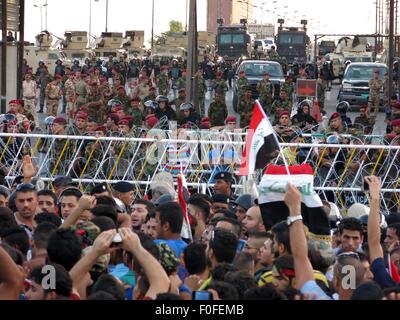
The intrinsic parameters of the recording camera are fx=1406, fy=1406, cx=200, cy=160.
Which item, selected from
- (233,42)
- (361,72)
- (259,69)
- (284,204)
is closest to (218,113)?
(259,69)

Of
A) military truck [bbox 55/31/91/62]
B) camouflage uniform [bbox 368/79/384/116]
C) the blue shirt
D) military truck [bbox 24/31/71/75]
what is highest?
military truck [bbox 55/31/91/62]

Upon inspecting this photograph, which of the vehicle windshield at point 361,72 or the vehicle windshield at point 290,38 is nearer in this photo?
the vehicle windshield at point 361,72

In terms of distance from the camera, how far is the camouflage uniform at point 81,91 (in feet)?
118

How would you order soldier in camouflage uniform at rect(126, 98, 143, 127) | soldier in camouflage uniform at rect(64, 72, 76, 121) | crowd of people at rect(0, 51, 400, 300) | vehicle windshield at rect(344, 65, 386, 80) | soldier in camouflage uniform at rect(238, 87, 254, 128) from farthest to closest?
vehicle windshield at rect(344, 65, 386, 80), soldier in camouflage uniform at rect(64, 72, 76, 121), soldier in camouflage uniform at rect(238, 87, 254, 128), soldier in camouflage uniform at rect(126, 98, 143, 127), crowd of people at rect(0, 51, 400, 300)

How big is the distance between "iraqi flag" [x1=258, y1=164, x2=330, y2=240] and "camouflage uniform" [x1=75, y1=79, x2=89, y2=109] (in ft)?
85.4

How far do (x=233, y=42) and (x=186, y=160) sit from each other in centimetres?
5306

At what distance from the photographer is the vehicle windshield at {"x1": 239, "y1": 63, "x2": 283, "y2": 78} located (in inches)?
1789

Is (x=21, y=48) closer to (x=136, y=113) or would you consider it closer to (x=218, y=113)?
(x=136, y=113)

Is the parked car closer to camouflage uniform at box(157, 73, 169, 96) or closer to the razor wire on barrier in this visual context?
camouflage uniform at box(157, 73, 169, 96)

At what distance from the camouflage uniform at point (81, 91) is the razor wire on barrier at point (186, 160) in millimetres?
17347

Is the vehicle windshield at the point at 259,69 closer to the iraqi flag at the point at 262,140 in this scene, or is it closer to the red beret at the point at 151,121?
the red beret at the point at 151,121

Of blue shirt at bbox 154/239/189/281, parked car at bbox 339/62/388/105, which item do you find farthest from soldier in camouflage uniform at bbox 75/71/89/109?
blue shirt at bbox 154/239/189/281

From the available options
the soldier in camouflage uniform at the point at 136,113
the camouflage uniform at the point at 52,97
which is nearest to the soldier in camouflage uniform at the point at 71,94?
the camouflage uniform at the point at 52,97

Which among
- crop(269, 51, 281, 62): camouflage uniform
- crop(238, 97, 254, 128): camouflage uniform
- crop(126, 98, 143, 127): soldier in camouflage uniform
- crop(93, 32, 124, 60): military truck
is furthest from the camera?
crop(93, 32, 124, 60): military truck
